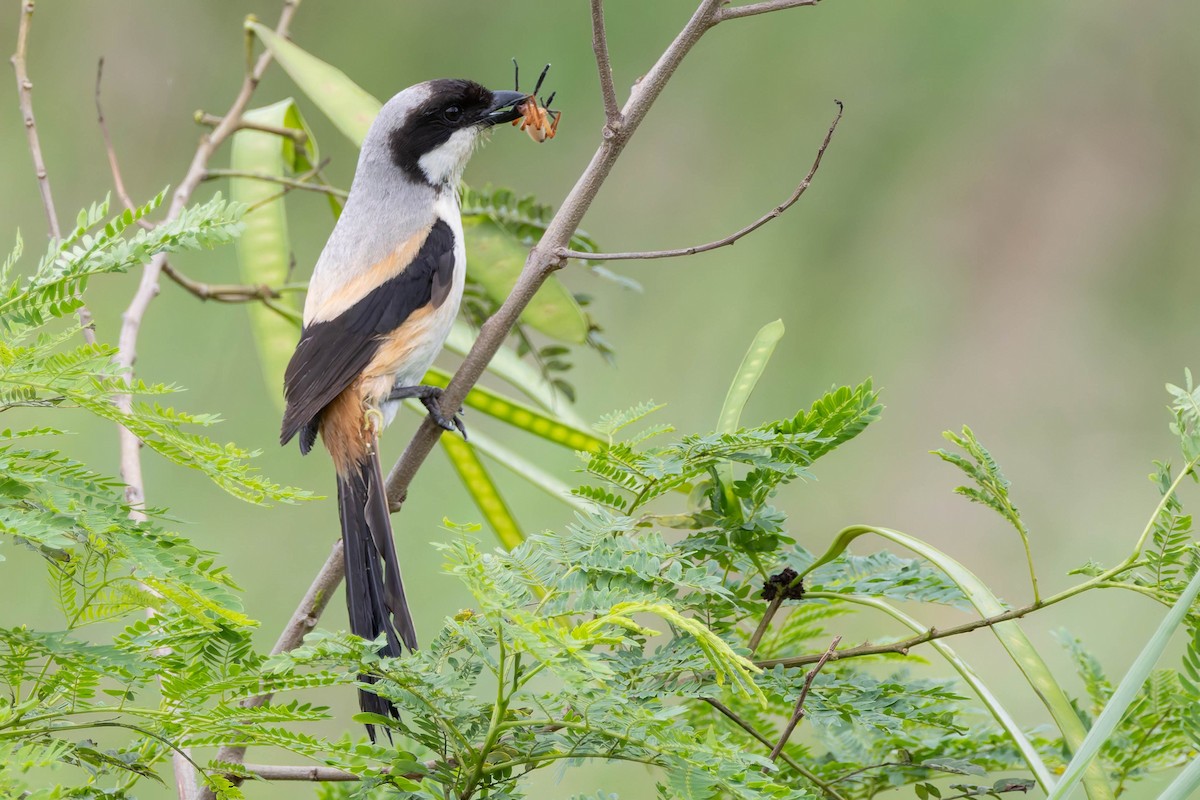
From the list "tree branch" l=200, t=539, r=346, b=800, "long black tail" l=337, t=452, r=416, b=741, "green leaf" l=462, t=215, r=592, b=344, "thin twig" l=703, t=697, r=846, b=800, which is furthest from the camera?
"green leaf" l=462, t=215, r=592, b=344

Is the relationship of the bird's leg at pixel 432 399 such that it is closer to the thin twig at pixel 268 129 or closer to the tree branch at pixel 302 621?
the tree branch at pixel 302 621

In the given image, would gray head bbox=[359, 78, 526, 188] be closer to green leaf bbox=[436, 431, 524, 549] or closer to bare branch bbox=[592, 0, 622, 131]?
green leaf bbox=[436, 431, 524, 549]

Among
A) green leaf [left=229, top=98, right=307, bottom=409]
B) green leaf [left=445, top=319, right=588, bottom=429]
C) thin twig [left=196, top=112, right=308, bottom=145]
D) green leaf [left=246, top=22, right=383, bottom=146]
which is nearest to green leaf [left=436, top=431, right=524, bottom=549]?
green leaf [left=445, top=319, right=588, bottom=429]

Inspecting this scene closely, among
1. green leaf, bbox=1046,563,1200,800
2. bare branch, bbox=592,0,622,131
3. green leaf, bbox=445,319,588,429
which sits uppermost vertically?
green leaf, bbox=445,319,588,429

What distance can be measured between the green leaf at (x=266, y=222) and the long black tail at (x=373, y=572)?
50 centimetres

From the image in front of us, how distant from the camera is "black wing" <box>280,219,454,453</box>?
1959mm

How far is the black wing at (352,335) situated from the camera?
1.96 meters

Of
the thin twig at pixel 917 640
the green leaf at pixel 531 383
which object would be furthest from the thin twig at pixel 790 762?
the green leaf at pixel 531 383

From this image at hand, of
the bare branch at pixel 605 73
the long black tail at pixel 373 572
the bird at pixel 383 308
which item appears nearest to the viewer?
the bare branch at pixel 605 73

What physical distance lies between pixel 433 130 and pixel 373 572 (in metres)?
1.18

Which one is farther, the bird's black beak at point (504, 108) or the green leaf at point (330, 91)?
the bird's black beak at point (504, 108)

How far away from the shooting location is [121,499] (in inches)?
40.8

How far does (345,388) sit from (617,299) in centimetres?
283

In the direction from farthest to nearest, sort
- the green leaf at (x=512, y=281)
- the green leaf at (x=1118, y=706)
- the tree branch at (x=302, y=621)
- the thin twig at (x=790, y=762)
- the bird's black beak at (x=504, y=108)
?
the bird's black beak at (x=504, y=108), the green leaf at (x=512, y=281), the tree branch at (x=302, y=621), the thin twig at (x=790, y=762), the green leaf at (x=1118, y=706)
